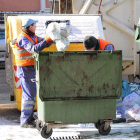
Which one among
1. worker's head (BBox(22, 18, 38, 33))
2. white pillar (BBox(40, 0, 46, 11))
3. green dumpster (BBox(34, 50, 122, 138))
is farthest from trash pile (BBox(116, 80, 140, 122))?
white pillar (BBox(40, 0, 46, 11))

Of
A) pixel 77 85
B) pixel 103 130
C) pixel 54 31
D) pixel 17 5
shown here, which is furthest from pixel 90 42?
pixel 17 5

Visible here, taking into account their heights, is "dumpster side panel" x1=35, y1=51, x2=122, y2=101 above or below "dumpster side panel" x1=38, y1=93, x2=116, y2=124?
above

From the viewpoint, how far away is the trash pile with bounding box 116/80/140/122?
A: 5766 mm

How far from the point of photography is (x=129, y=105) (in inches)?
267

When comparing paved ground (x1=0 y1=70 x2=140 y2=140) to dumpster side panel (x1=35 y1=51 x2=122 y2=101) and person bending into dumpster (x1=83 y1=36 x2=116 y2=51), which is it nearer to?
dumpster side panel (x1=35 y1=51 x2=122 y2=101)

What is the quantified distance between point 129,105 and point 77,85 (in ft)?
6.77

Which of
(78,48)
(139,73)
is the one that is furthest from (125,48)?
(78,48)

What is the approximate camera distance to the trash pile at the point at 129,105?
5766 mm

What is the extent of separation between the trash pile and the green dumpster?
2.22 feet

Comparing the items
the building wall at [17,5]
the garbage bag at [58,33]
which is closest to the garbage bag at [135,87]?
the garbage bag at [58,33]

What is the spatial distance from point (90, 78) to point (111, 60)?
0.32m

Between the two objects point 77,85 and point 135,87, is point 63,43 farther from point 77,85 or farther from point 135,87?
point 135,87

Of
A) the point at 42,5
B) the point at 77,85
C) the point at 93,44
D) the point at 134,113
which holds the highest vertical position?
the point at 42,5

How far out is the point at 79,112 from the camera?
5020 mm
